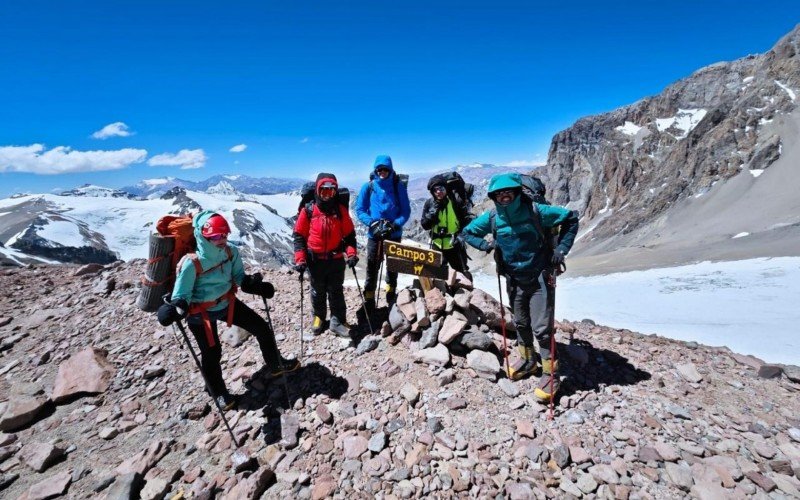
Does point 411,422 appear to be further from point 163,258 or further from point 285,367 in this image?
point 163,258

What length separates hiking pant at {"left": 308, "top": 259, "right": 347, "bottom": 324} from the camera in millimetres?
7406

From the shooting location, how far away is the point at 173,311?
5.16 m

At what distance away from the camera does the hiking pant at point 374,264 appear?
25.8ft

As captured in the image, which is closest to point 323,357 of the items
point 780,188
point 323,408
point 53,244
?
point 323,408

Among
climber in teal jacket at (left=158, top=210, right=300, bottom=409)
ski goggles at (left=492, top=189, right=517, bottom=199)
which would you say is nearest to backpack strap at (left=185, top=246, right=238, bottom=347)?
climber in teal jacket at (left=158, top=210, right=300, bottom=409)

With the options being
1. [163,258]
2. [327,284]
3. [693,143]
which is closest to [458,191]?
[327,284]

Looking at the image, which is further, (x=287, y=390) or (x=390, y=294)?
(x=390, y=294)

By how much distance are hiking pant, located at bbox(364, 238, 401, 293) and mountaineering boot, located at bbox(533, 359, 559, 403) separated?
369 cm

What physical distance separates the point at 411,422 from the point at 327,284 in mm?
3317

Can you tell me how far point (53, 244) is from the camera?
188750 mm

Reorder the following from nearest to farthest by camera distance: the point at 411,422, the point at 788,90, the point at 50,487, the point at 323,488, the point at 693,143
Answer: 1. the point at 323,488
2. the point at 50,487
3. the point at 411,422
4. the point at 788,90
5. the point at 693,143

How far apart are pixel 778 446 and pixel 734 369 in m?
2.48

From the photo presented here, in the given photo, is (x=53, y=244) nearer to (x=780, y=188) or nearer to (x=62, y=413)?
(x=62, y=413)

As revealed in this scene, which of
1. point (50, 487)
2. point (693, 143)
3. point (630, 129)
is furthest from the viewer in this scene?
point (630, 129)
